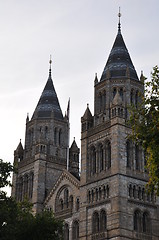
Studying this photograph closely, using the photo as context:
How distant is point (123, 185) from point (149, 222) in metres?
4.96

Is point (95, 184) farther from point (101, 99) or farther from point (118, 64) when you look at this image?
point (118, 64)

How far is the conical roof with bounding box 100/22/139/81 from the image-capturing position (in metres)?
61.9

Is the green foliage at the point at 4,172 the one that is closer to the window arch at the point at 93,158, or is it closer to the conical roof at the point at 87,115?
the window arch at the point at 93,158

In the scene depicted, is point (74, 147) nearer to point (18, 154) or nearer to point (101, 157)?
point (18, 154)

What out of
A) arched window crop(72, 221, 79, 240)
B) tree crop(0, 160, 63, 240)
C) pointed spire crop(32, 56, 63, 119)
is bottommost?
tree crop(0, 160, 63, 240)

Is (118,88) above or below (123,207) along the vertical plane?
above

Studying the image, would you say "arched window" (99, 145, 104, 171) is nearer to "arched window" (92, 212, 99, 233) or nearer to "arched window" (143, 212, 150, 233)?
"arched window" (92, 212, 99, 233)

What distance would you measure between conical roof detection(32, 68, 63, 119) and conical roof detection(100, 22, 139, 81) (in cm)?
1233

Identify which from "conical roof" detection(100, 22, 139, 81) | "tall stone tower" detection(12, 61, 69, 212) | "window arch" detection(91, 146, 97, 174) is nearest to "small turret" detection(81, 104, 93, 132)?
"window arch" detection(91, 146, 97, 174)

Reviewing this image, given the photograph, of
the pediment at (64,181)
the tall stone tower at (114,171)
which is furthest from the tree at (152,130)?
the pediment at (64,181)

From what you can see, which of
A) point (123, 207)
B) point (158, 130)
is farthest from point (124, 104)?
point (158, 130)

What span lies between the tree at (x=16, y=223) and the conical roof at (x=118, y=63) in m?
23.7

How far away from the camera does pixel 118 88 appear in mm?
60750

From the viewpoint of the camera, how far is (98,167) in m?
57.8
